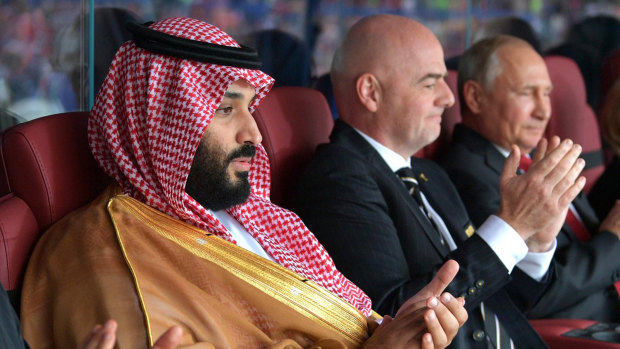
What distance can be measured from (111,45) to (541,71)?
1622 millimetres

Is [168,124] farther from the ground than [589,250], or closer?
farther from the ground

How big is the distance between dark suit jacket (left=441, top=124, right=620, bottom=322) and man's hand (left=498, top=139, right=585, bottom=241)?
1.45ft

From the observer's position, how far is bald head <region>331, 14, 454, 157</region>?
280 centimetres

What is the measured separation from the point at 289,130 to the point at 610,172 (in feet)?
5.65

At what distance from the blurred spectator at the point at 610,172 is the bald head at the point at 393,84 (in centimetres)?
118

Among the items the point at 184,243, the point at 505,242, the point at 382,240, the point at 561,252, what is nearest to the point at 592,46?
the point at 561,252

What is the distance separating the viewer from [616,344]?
2326 mm

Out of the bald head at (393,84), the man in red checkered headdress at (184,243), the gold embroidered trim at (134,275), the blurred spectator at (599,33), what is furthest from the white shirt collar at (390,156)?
the blurred spectator at (599,33)

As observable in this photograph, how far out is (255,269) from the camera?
6.37 feet

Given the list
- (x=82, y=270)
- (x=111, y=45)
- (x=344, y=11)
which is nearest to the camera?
(x=82, y=270)

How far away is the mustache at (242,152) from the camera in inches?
82.0

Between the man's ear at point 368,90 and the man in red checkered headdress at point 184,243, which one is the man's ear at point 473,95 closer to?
the man's ear at point 368,90

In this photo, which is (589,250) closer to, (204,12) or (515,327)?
(515,327)

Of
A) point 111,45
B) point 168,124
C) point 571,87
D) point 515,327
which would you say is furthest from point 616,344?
point 571,87
